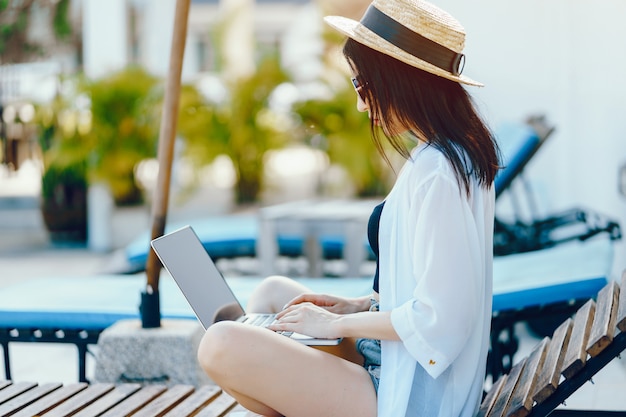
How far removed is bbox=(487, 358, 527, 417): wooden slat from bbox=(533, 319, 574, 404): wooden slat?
10cm

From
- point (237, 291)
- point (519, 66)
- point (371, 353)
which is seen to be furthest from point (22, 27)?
point (371, 353)

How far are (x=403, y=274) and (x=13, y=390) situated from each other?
1456mm

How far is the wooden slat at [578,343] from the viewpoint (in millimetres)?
2326

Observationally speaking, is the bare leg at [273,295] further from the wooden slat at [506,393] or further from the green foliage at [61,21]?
the green foliage at [61,21]

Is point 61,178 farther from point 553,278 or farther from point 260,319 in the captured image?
point 260,319

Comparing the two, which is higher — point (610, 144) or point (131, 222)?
point (610, 144)

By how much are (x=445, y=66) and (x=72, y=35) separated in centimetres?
1288

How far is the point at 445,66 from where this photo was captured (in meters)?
2.45

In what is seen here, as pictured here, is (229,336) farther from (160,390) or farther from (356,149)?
(356,149)

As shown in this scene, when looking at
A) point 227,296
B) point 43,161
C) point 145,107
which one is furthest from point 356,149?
point 227,296

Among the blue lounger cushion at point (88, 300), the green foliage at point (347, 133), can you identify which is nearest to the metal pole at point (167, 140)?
the blue lounger cushion at point (88, 300)

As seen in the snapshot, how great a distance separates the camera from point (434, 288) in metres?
2.25

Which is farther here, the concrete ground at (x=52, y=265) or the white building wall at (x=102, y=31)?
the white building wall at (x=102, y=31)

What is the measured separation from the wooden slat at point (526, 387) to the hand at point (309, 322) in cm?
48
